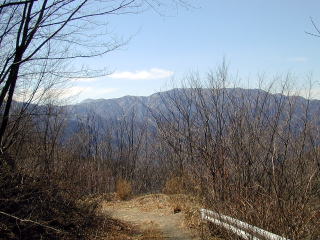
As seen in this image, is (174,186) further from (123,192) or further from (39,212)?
(39,212)

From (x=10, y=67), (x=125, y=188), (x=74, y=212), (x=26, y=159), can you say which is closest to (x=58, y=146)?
(x=26, y=159)

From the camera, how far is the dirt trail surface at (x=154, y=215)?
11312mm

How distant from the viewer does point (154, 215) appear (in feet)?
52.7

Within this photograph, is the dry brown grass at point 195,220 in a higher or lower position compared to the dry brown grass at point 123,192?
higher

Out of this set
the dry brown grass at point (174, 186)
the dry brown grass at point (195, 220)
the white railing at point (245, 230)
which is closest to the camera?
the white railing at point (245, 230)

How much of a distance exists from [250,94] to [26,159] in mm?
6599

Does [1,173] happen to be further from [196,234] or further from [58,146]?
[58,146]

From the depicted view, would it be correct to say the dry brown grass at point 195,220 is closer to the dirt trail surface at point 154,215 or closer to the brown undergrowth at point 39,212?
the dirt trail surface at point 154,215

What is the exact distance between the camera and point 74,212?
1013 cm

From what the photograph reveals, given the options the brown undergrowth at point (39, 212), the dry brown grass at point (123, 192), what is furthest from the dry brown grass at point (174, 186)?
the brown undergrowth at point (39, 212)

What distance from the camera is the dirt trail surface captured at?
11.3 meters

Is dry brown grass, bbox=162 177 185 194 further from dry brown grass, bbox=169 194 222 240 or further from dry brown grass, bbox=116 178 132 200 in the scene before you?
dry brown grass, bbox=169 194 222 240

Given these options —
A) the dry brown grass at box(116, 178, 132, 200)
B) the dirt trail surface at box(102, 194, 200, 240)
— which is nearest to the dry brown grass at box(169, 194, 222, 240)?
the dirt trail surface at box(102, 194, 200, 240)

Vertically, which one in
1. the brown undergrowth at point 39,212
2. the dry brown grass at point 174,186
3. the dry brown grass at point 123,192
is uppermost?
the brown undergrowth at point 39,212
